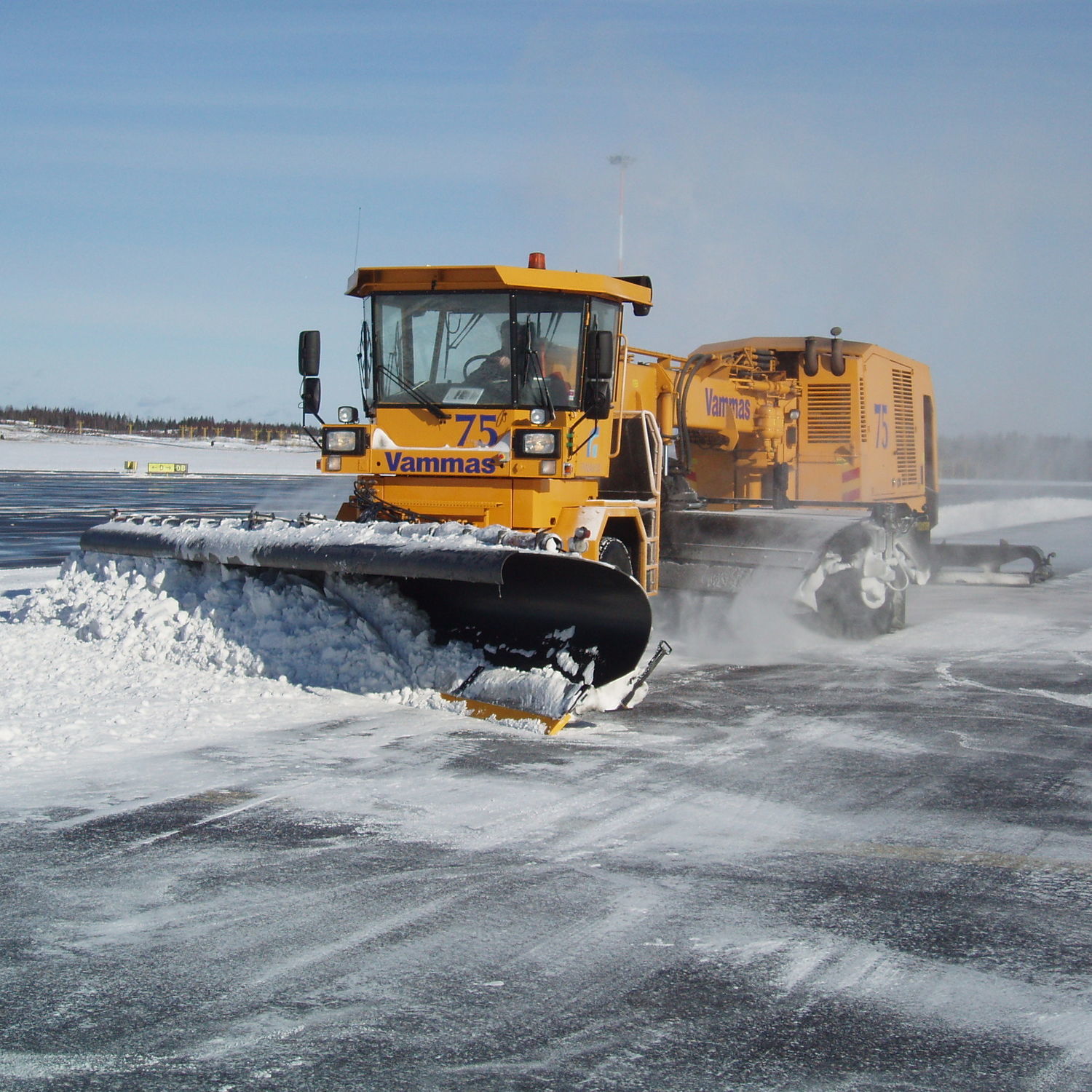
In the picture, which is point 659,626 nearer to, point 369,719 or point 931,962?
point 369,719

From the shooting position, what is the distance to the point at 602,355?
26.5 feet

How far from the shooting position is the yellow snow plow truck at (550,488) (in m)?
6.94

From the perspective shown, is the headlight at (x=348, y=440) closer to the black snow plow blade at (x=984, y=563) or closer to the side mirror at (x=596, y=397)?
the side mirror at (x=596, y=397)

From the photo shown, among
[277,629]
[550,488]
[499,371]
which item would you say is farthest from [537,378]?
[277,629]

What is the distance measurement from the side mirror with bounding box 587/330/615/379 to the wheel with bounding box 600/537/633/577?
1142 millimetres

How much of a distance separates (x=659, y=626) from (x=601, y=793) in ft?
18.1

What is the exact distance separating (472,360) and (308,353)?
47.3 inches

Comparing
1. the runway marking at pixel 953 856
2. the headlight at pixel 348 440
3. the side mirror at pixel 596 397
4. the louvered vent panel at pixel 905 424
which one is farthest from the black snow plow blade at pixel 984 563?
the runway marking at pixel 953 856

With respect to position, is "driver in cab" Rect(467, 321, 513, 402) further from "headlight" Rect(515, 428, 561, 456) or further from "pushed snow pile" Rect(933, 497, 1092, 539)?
"pushed snow pile" Rect(933, 497, 1092, 539)

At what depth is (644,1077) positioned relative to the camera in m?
2.81

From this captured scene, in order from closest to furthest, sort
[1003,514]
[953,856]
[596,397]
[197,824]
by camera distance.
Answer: [953,856] < [197,824] < [596,397] < [1003,514]

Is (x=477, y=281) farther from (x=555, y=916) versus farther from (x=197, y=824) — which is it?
(x=555, y=916)

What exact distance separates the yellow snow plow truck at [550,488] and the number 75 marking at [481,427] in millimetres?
11

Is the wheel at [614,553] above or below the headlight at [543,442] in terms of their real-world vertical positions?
below
